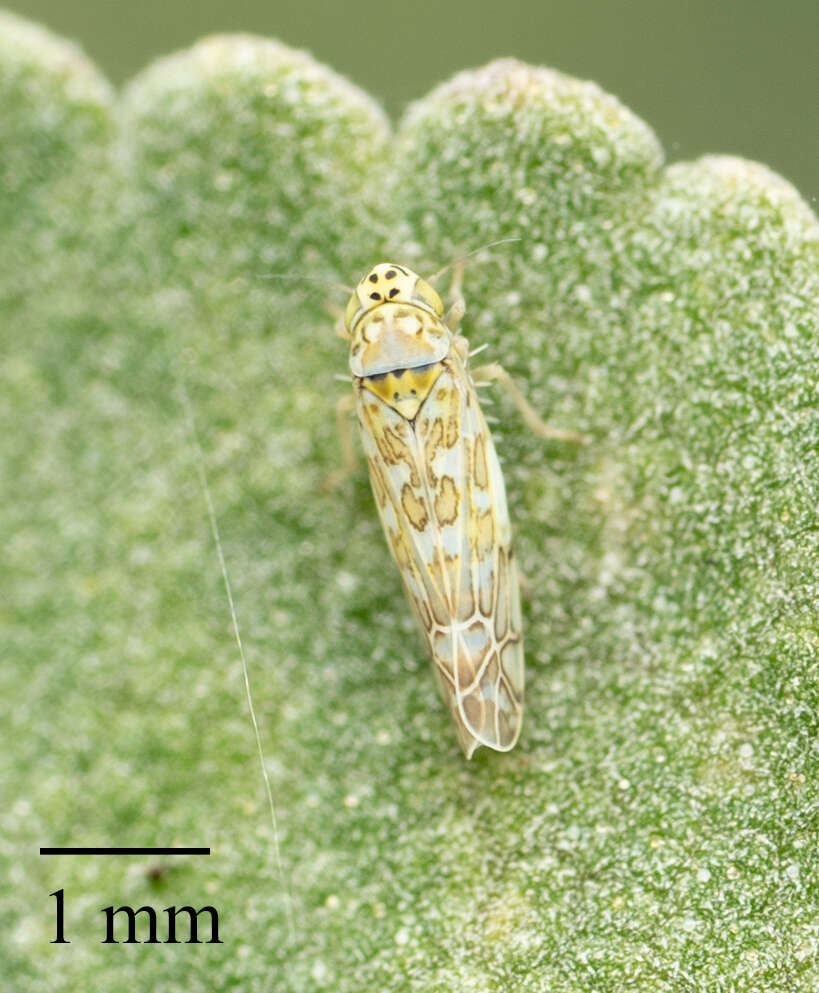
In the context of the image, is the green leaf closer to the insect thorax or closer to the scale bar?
the scale bar

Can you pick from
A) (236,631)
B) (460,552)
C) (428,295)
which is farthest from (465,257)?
(236,631)

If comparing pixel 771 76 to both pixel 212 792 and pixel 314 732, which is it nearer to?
pixel 314 732

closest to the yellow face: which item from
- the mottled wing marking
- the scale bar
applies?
the mottled wing marking

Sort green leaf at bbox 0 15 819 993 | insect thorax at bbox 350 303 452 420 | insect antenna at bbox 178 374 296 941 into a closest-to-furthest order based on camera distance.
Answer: green leaf at bbox 0 15 819 993, insect thorax at bbox 350 303 452 420, insect antenna at bbox 178 374 296 941

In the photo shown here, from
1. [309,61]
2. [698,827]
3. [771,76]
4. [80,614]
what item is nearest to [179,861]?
[80,614]

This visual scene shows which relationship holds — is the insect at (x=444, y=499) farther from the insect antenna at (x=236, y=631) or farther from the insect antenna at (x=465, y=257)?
the insect antenna at (x=236, y=631)

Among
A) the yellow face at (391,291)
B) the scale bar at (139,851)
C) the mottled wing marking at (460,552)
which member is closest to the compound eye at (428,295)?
the yellow face at (391,291)

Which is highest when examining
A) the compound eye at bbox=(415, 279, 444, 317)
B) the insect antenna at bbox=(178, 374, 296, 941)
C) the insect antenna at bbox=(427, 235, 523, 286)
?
the insect antenna at bbox=(427, 235, 523, 286)
